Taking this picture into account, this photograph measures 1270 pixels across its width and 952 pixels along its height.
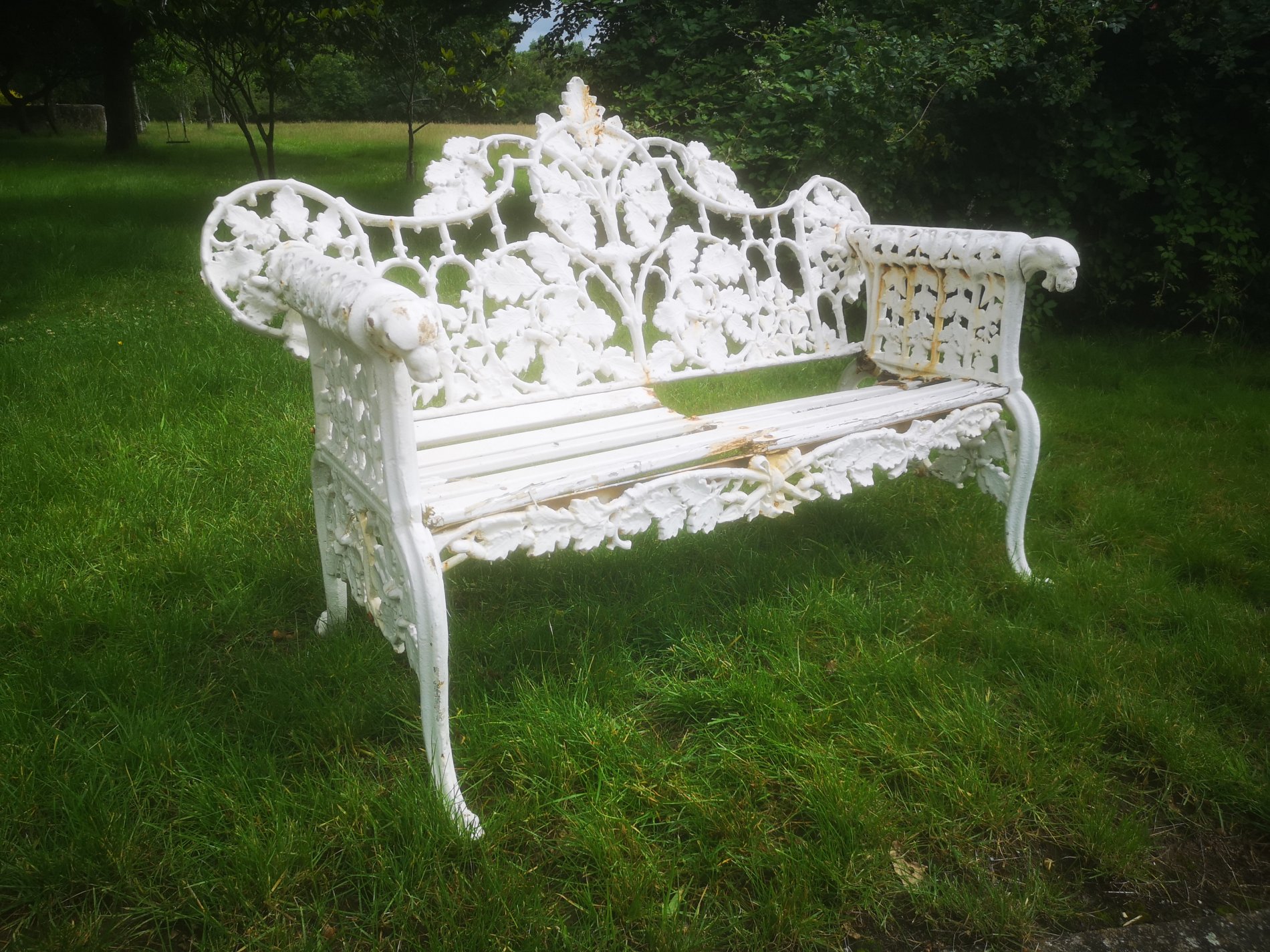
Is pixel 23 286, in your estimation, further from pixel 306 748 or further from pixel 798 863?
pixel 798 863

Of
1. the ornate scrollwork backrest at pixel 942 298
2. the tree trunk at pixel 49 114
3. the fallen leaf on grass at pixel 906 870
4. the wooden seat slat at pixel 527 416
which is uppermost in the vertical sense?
the tree trunk at pixel 49 114

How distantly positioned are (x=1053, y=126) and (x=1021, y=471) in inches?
121

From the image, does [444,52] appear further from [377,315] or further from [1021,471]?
[377,315]

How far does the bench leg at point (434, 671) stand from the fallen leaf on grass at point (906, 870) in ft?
2.56

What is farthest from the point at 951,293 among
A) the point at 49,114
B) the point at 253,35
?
the point at 49,114

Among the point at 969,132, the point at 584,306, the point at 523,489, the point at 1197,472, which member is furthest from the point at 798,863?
the point at 969,132

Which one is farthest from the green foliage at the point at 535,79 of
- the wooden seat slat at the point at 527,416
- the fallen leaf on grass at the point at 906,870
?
the fallen leaf on grass at the point at 906,870

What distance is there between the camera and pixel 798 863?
1.74 meters

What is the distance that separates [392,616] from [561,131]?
1.48m

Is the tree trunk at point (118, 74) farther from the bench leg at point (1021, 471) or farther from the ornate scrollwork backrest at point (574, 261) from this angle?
the bench leg at point (1021, 471)

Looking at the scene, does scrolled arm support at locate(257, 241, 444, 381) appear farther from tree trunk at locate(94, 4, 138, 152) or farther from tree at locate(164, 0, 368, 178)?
tree trunk at locate(94, 4, 138, 152)

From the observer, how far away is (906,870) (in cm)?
178

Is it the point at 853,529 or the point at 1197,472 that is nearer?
the point at 853,529

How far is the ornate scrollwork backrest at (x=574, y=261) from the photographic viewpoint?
88.7 inches
